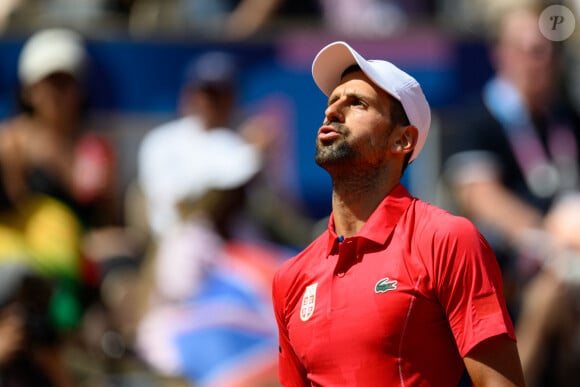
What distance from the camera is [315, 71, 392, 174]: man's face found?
3861mm

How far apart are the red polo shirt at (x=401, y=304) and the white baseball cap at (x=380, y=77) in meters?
0.27

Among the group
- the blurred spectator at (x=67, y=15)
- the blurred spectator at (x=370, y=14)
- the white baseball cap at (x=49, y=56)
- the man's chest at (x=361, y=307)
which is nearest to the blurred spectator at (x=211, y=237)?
the white baseball cap at (x=49, y=56)

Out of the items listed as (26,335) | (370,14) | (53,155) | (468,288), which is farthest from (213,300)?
(468,288)

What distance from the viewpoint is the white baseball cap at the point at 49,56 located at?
25.4 feet

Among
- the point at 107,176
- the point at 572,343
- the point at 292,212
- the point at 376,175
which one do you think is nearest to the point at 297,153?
the point at 292,212

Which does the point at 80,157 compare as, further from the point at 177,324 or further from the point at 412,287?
the point at 412,287

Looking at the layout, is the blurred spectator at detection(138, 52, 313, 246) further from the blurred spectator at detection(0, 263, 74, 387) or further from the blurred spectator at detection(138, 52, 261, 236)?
the blurred spectator at detection(0, 263, 74, 387)

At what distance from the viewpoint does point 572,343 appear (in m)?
6.76

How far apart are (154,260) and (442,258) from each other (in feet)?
13.8

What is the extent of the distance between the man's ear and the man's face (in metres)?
0.03

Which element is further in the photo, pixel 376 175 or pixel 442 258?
pixel 376 175

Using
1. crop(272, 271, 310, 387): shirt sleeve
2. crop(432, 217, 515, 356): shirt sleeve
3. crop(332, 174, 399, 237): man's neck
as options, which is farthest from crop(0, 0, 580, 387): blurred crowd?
crop(432, 217, 515, 356): shirt sleeve

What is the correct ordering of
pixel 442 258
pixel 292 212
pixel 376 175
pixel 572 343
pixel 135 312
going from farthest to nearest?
pixel 292 212 < pixel 135 312 < pixel 572 343 < pixel 376 175 < pixel 442 258

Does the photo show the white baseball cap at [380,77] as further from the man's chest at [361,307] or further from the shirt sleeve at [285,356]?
the shirt sleeve at [285,356]
